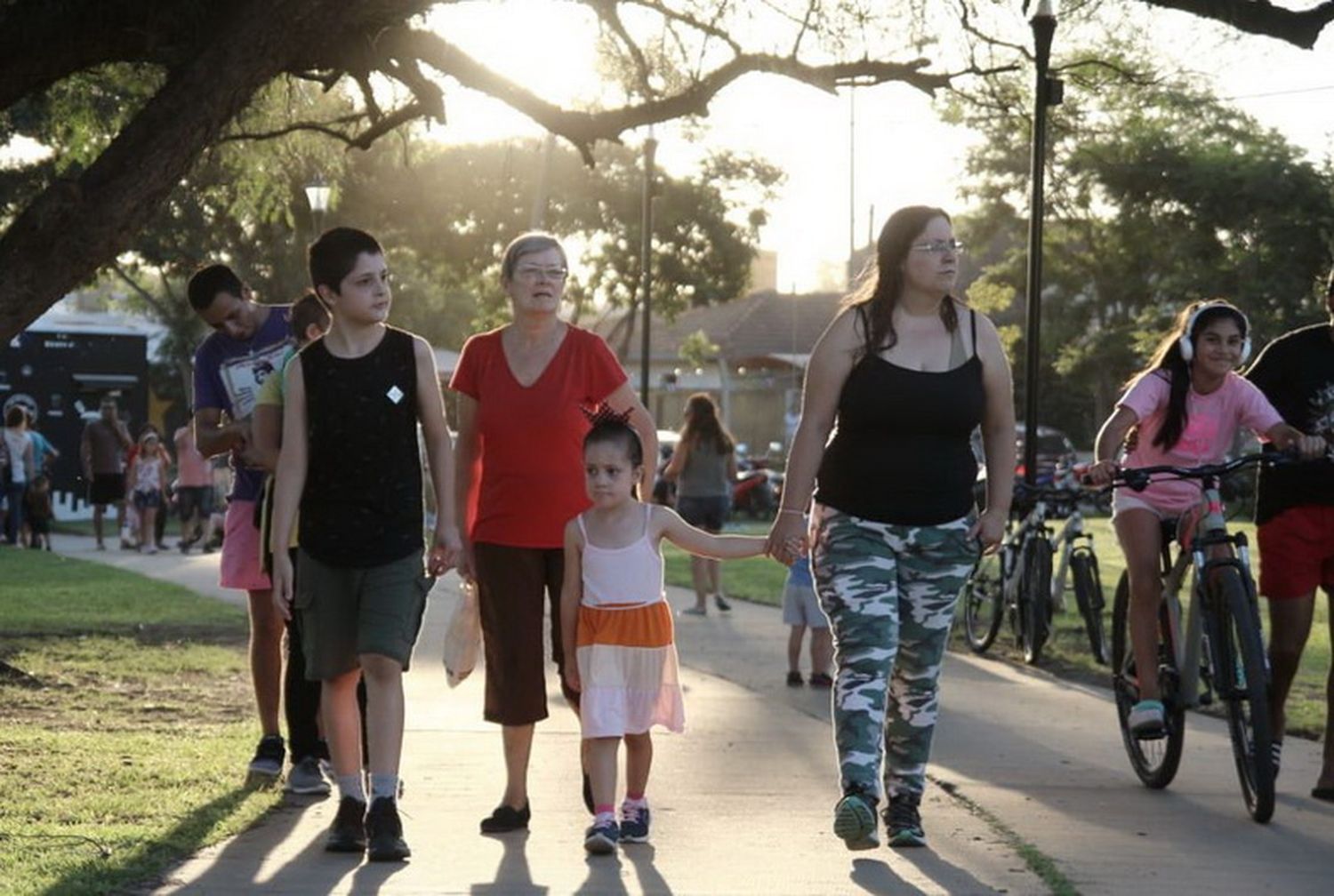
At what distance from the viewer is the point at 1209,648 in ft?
25.7

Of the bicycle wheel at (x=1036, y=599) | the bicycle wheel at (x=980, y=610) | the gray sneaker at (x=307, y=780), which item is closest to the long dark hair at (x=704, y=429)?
the bicycle wheel at (x=980, y=610)

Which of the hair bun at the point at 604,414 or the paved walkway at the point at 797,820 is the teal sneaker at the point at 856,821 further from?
the hair bun at the point at 604,414

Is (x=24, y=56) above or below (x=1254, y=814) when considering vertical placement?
above

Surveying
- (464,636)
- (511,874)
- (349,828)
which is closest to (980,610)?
(464,636)

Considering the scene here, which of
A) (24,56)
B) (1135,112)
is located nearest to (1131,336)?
(1135,112)

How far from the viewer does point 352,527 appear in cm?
670

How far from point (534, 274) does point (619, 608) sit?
1.04 metres

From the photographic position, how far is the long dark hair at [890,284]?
6.69m

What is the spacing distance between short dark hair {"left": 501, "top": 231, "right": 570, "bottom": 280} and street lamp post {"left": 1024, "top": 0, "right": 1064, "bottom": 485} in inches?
240

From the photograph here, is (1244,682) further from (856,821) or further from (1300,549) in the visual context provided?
(856,821)

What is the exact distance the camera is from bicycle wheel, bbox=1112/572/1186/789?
819 cm

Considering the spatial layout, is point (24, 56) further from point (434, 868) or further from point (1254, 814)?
point (1254, 814)

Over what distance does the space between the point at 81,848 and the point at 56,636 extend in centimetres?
839

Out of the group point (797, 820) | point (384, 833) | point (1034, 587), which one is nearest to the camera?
point (384, 833)
